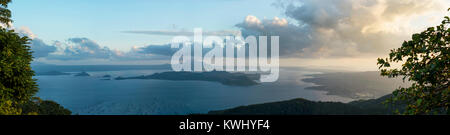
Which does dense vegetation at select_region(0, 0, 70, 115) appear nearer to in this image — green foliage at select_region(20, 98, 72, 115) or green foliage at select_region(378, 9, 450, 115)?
green foliage at select_region(378, 9, 450, 115)

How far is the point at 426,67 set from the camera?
579cm

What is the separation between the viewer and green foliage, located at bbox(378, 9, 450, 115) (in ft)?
19.7

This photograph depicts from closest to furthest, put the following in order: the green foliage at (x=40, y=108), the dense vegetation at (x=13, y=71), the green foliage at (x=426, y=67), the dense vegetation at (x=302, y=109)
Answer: the green foliage at (x=426, y=67), the dense vegetation at (x=13, y=71), the green foliage at (x=40, y=108), the dense vegetation at (x=302, y=109)

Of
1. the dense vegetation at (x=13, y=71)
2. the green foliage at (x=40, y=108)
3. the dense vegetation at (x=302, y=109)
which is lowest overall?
the dense vegetation at (x=302, y=109)

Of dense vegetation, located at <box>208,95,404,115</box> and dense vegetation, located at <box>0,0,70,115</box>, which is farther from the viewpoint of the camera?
dense vegetation, located at <box>208,95,404,115</box>

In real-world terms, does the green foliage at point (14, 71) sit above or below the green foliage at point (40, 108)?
above

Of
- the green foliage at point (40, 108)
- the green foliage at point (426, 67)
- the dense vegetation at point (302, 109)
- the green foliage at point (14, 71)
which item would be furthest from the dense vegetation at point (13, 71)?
the dense vegetation at point (302, 109)

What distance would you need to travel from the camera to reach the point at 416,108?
6.54 metres

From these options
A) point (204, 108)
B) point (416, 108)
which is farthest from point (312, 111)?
point (416, 108)

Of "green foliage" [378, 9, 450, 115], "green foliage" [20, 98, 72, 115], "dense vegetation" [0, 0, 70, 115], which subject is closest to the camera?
"green foliage" [378, 9, 450, 115]

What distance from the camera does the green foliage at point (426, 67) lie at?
5996 mm

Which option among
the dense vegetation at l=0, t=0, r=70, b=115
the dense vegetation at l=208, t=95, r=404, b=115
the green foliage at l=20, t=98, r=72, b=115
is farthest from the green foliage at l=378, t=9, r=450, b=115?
the dense vegetation at l=208, t=95, r=404, b=115

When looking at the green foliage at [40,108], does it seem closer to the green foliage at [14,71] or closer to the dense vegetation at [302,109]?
the green foliage at [14,71]
